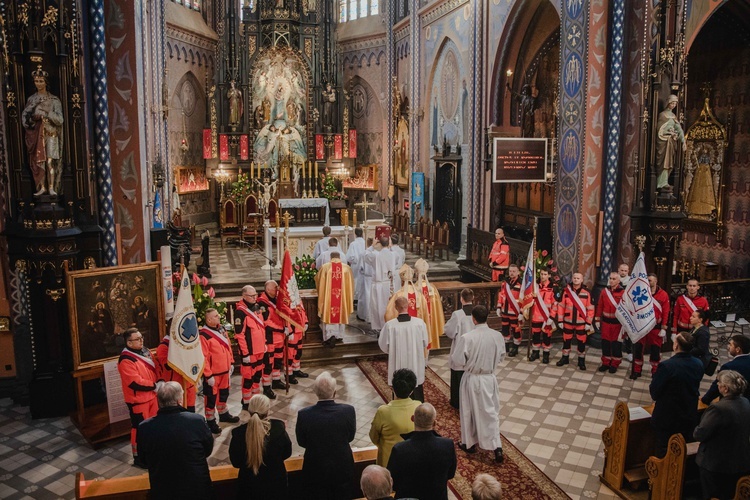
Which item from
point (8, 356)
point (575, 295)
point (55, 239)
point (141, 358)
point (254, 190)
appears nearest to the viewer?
point (141, 358)

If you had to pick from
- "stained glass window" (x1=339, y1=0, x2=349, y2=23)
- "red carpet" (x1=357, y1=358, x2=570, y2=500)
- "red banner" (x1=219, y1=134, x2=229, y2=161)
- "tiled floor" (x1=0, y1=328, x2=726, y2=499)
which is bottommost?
"red carpet" (x1=357, y1=358, x2=570, y2=500)

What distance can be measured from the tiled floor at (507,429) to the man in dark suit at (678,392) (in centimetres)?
104

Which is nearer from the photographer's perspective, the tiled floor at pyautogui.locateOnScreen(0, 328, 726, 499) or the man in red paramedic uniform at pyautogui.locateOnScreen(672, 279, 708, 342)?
the tiled floor at pyautogui.locateOnScreen(0, 328, 726, 499)

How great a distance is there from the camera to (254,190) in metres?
25.2

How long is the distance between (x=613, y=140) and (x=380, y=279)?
16.4 feet

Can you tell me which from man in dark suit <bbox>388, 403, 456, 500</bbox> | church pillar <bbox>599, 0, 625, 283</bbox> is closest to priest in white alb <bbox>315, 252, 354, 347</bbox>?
church pillar <bbox>599, 0, 625, 283</bbox>

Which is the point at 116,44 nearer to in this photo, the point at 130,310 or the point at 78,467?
the point at 130,310

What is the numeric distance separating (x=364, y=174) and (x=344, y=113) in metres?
2.82

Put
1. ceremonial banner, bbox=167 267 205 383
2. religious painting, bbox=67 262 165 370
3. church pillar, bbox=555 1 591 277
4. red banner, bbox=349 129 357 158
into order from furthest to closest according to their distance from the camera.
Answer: red banner, bbox=349 129 357 158
church pillar, bbox=555 1 591 277
religious painting, bbox=67 262 165 370
ceremonial banner, bbox=167 267 205 383

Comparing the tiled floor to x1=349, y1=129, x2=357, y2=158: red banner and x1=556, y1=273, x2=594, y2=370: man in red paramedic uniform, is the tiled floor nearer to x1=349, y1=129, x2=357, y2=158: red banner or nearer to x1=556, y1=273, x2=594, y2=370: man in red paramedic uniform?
x1=556, y1=273, x2=594, y2=370: man in red paramedic uniform

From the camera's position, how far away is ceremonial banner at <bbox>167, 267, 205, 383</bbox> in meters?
7.04

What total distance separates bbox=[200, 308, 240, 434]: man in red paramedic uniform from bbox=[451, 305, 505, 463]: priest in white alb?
288 cm

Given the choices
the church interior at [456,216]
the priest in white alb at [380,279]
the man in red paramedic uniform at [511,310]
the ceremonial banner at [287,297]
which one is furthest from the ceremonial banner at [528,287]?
the ceremonial banner at [287,297]

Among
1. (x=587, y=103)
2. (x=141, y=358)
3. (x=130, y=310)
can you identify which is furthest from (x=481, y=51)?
(x=141, y=358)
